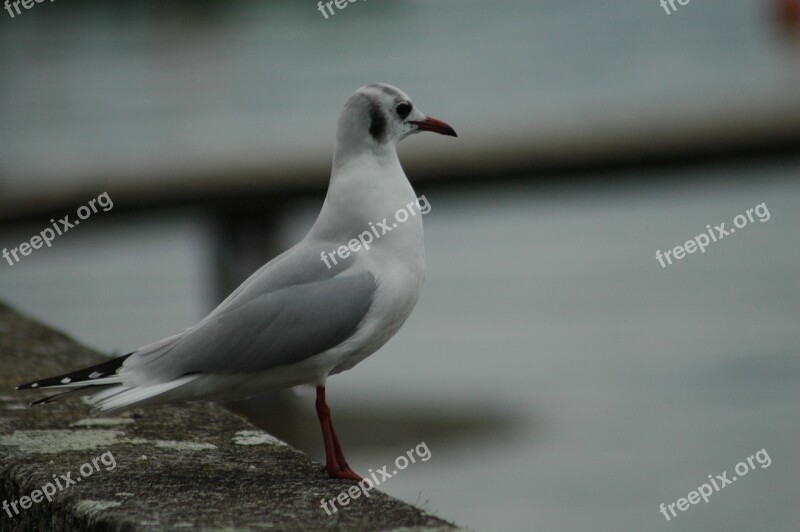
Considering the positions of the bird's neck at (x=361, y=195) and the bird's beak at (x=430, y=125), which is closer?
the bird's neck at (x=361, y=195)

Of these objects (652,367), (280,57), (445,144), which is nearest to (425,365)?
(652,367)

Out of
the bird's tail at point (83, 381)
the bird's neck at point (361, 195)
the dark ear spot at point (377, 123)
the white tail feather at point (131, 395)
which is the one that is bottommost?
the white tail feather at point (131, 395)

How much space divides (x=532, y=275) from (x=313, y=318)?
11.7 m

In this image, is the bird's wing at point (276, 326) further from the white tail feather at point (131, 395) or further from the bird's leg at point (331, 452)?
the bird's leg at point (331, 452)

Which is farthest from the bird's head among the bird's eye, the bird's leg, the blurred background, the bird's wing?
the blurred background

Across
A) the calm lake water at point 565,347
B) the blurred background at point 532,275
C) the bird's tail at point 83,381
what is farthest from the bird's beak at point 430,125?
the calm lake water at point 565,347

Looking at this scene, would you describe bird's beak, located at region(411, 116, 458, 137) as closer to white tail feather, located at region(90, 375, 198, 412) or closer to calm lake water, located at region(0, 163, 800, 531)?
white tail feather, located at region(90, 375, 198, 412)

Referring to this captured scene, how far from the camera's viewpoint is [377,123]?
3100 mm

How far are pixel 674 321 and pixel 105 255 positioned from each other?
24.7 feet

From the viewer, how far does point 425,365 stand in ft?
35.0

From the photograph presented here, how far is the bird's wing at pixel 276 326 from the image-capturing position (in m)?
2.85

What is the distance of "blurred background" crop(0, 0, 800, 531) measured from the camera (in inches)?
321

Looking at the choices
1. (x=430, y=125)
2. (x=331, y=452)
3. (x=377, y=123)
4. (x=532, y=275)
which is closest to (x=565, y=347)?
(x=532, y=275)

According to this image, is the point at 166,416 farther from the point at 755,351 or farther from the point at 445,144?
the point at 755,351
